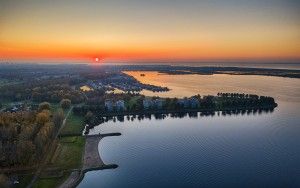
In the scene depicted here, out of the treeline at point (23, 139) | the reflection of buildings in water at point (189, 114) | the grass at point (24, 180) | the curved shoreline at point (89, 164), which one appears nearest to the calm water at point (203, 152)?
the curved shoreline at point (89, 164)

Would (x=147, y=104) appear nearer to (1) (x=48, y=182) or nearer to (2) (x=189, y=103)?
(2) (x=189, y=103)

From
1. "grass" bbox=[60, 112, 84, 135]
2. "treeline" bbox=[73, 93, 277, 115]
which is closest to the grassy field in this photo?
"grass" bbox=[60, 112, 84, 135]

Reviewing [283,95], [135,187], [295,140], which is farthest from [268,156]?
[283,95]

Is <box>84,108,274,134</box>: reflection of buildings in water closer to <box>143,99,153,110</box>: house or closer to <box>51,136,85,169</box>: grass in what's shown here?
<box>143,99,153,110</box>: house

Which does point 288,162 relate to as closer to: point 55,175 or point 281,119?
point 281,119

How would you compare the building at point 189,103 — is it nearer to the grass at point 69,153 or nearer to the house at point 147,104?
the house at point 147,104

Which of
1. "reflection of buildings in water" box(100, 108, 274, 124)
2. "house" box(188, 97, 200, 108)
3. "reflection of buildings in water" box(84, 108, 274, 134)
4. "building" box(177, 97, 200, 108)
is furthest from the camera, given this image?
"house" box(188, 97, 200, 108)

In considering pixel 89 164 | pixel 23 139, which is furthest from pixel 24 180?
pixel 89 164

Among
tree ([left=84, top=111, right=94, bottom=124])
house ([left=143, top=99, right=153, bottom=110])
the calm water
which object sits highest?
house ([left=143, top=99, right=153, bottom=110])
